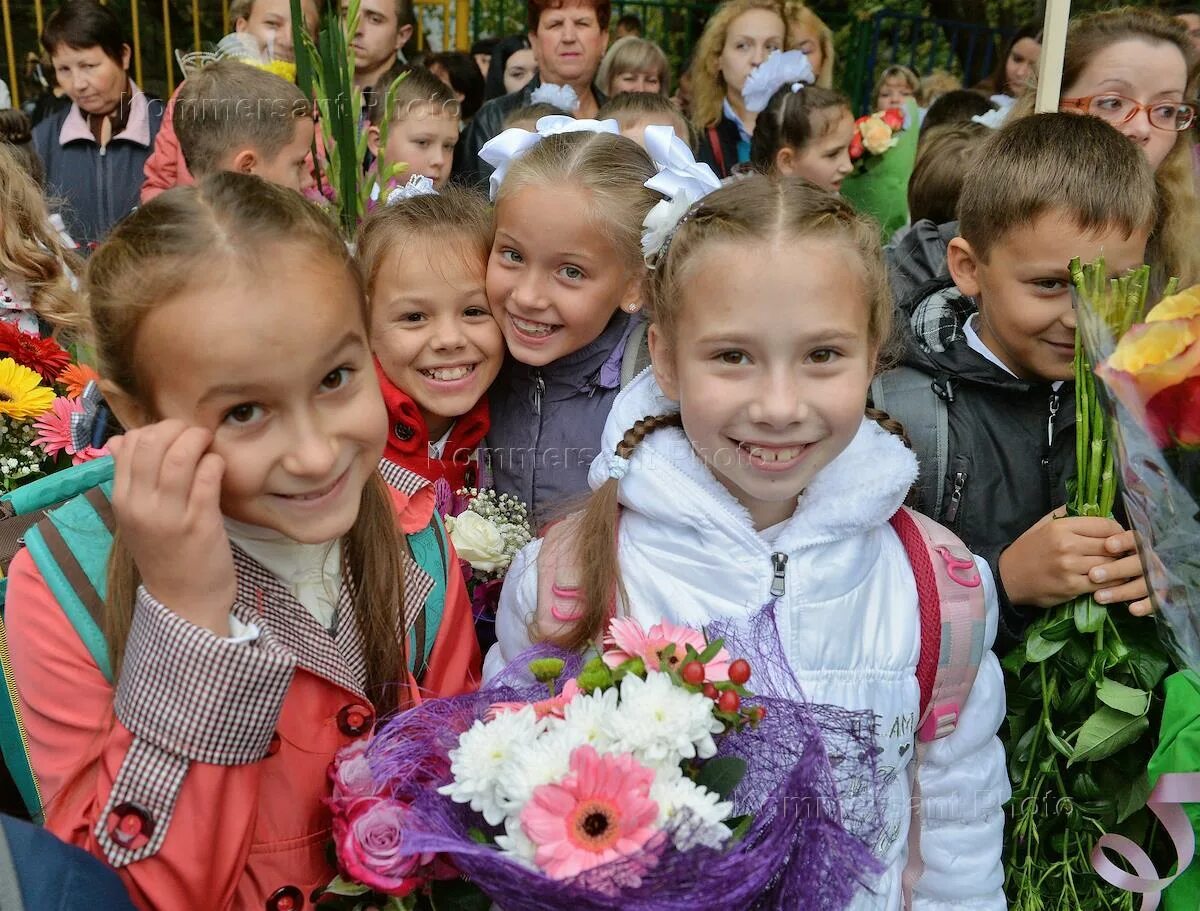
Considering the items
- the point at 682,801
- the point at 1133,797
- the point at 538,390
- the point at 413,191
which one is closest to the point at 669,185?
the point at 538,390

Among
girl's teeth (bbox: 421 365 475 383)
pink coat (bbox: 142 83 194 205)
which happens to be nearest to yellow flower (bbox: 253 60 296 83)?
pink coat (bbox: 142 83 194 205)

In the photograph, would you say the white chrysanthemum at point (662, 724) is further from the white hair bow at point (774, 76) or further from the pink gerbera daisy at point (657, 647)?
the white hair bow at point (774, 76)

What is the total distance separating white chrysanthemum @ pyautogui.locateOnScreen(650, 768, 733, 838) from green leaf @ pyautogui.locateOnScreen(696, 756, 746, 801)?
0.15 ft

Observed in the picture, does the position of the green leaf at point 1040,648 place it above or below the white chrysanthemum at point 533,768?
below

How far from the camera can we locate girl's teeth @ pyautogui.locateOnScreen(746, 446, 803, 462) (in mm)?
1839

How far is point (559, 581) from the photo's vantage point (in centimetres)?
194

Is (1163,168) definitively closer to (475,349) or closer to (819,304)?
(819,304)

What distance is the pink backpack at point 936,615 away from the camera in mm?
1901

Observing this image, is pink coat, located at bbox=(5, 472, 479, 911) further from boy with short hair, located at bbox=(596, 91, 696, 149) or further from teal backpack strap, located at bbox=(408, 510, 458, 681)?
boy with short hair, located at bbox=(596, 91, 696, 149)

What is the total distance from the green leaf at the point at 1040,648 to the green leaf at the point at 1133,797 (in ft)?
0.85

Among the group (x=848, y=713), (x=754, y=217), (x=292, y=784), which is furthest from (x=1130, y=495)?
(x=292, y=784)

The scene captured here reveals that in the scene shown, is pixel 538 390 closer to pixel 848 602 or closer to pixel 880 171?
pixel 848 602

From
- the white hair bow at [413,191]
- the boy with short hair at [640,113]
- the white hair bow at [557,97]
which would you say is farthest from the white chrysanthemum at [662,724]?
the white hair bow at [557,97]

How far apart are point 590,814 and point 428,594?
63 cm
